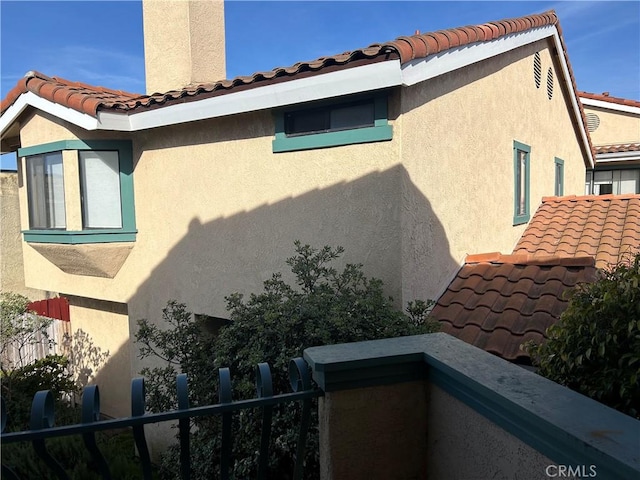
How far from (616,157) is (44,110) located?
17209 mm

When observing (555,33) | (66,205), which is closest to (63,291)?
(66,205)

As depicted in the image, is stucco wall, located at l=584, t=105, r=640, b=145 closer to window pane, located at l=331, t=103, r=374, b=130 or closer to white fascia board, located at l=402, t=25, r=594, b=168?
white fascia board, located at l=402, t=25, r=594, b=168

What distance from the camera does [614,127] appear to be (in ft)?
63.5

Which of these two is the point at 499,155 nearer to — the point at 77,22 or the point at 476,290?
the point at 476,290

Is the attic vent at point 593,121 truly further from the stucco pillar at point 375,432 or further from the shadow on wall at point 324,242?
the stucco pillar at point 375,432

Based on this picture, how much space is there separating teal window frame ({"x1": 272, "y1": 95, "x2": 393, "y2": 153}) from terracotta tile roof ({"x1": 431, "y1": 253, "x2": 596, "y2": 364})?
7.61 feet

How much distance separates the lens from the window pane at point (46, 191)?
8094 millimetres

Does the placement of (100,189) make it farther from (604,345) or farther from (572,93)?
(572,93)

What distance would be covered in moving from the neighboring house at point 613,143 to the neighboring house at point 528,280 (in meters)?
9.42

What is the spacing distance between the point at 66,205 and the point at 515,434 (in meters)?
7.70

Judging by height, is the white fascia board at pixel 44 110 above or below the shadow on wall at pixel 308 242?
above

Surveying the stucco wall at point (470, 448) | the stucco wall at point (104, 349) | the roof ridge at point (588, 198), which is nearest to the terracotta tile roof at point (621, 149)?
the roof ridge at point (588, 198)

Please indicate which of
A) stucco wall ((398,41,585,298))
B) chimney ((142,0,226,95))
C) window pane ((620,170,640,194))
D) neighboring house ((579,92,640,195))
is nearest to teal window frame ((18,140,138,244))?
chimney ((142,0,226,95))

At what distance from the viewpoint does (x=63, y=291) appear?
30.7 feet
